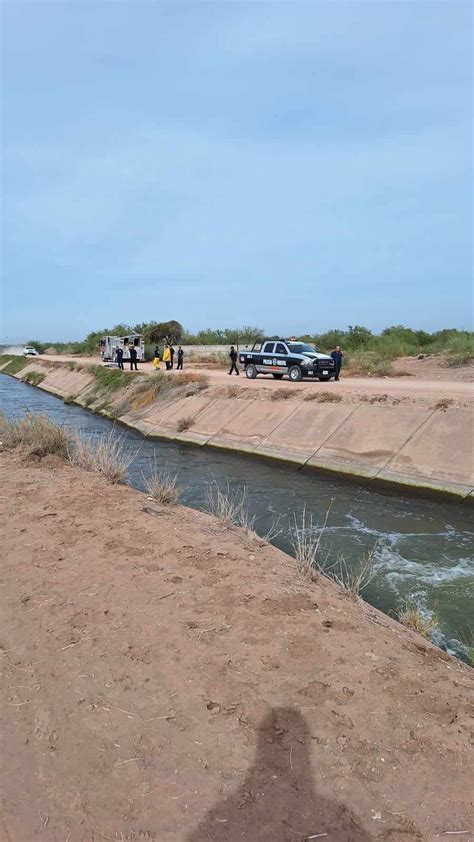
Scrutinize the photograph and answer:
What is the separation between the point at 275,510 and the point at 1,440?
727 cm

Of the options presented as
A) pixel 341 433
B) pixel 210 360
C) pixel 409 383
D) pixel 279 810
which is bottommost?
pixel 279 810

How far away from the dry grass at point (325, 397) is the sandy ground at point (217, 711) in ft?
41.0

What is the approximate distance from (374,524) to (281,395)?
9941 millimetres

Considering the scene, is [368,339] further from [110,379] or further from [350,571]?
[350,571]

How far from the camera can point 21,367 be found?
67.4 m

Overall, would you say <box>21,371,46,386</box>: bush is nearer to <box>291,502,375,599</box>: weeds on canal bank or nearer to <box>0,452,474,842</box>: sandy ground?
<box>291,502,375,599</box>: weeds on canal bank

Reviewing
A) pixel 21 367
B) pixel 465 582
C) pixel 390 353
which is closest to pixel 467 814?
pixel 465 582

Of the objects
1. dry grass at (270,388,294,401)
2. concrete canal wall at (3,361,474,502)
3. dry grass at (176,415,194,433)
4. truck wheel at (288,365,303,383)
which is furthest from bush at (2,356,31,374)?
dry grass at (270,388,294,401)

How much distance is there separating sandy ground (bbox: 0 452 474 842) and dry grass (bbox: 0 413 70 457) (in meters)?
6.64

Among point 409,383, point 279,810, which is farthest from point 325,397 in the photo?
point 279,810

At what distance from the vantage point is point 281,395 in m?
20.3

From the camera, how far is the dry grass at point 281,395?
2009 cm

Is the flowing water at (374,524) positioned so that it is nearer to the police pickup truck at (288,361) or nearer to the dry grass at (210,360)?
the police pickup truck at (288,361)

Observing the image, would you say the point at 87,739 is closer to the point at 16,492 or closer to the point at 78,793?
the point at 78,793
